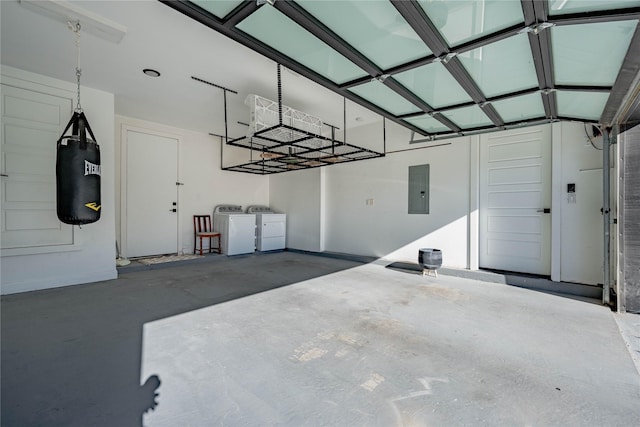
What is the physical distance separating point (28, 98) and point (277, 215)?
4948 millimetres

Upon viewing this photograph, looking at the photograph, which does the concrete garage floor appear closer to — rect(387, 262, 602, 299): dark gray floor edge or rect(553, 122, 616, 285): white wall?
rect(387, 262, 602, 299): dark gray floor edge

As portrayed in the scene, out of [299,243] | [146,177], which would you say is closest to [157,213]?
[146,177]

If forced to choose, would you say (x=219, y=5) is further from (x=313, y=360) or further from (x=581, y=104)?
(x=581, y=104)

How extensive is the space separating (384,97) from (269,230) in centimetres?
510

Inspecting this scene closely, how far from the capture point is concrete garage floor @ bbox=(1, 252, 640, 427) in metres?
1.50

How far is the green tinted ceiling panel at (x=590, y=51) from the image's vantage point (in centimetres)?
168

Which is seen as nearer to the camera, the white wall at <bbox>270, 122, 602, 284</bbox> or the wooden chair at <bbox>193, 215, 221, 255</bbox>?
the white wall at <bbox>270, 122, 602, 284</bbox>

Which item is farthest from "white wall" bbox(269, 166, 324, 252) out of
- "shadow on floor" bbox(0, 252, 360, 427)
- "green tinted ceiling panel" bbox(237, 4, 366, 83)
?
"green tinted ceiling panel" bbox(237, 4, 366, 83)

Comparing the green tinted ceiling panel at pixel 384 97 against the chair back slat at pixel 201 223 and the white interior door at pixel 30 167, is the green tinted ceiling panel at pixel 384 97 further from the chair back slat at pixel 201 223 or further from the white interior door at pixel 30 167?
the chair back slat at pixel 201 223

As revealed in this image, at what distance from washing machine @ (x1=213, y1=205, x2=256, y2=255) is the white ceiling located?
2.58 meters

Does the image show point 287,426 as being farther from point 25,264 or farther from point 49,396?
point 25,264

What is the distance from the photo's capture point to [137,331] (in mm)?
2510

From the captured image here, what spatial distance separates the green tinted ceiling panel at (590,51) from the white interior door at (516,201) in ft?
6.73

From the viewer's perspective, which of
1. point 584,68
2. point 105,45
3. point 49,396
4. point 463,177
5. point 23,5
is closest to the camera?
point 49,396
